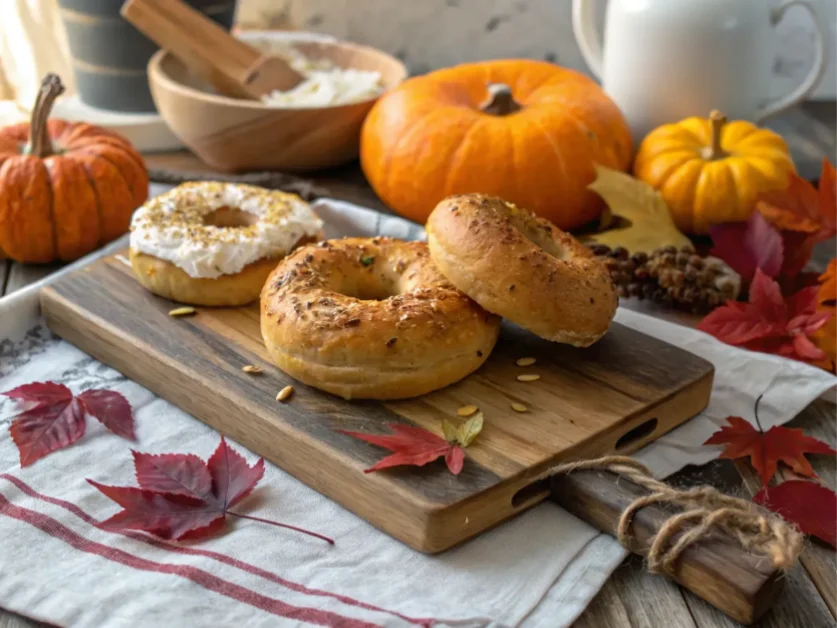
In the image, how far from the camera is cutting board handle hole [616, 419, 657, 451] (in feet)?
5.12

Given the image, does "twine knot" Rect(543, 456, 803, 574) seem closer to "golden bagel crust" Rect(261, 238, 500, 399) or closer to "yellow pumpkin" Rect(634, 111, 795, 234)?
"golden bagel crust" Rect(261, 238, 500, 399)

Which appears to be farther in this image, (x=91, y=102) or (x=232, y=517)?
(x=91, y=102)

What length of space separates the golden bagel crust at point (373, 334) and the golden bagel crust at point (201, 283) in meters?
0.13

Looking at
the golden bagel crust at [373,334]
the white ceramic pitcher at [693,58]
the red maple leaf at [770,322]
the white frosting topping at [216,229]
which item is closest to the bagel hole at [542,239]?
the golden bagel crust at [373,334]

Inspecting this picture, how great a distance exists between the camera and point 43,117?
2135 mm

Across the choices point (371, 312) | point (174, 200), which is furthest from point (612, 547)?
point (174, 200)

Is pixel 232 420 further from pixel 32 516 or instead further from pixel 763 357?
pixel 763 357

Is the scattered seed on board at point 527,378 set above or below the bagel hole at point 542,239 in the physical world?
below

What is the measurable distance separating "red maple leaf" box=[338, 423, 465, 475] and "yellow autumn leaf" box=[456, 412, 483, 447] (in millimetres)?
15

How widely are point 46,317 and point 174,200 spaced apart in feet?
1.10

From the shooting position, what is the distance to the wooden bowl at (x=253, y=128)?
2422 mm

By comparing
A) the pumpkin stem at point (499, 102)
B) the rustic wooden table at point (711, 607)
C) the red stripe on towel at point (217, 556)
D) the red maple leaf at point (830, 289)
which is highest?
the pumpkin stem at point (499, 102)

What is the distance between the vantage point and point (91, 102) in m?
2.80

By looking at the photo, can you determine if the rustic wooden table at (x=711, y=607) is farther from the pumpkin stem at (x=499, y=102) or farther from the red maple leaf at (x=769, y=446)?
the pumpkin stem at (x=499, y=102)
